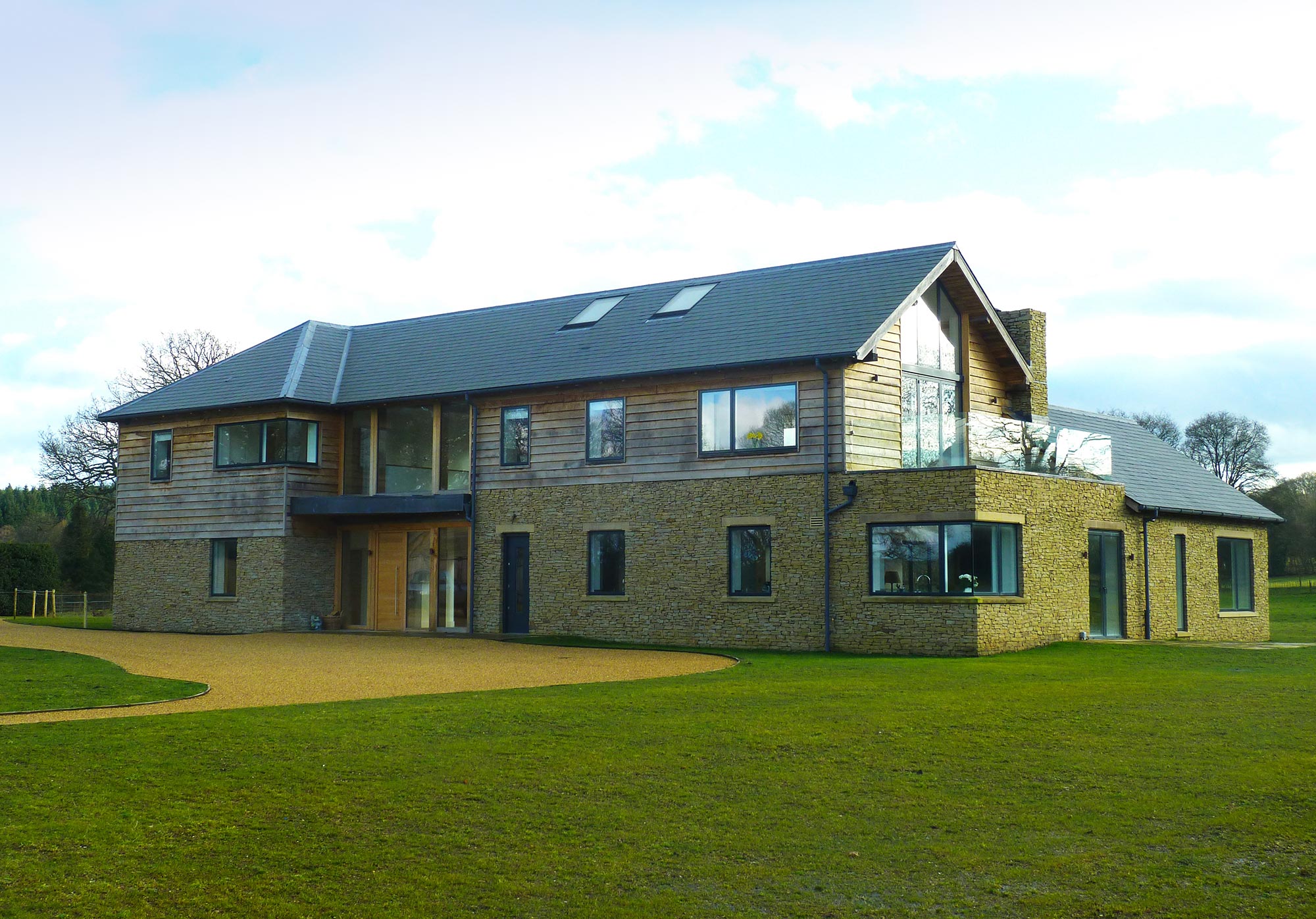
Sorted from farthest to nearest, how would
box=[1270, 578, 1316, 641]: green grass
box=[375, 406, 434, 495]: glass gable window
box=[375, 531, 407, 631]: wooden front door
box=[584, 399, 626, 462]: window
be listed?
1. box=[1270, 578, 1316, 641]: green grass
2. box=[375, 531, 407, 631]: wooden front door
3. box=[375, 406, 434, 495]: glass gable window
4. box=[584, 399, 626, 462]: window

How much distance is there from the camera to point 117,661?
19500mm

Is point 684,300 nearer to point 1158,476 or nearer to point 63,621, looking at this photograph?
point 1158,476

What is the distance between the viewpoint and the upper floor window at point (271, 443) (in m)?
29.2

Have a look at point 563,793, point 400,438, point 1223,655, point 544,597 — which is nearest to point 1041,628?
point 1223,655

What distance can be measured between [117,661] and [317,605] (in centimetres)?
969

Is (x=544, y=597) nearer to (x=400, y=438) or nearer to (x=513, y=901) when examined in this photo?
(x=400, y=438)

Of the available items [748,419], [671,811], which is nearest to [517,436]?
[748,419]

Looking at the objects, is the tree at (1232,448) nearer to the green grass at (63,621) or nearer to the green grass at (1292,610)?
the green grass at (1292,610)

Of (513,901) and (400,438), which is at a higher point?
(400,438)

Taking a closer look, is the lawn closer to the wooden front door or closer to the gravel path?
the gravel path

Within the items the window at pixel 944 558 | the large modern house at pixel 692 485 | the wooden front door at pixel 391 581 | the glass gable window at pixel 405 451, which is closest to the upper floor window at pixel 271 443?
the large modern house at pixel 692 485

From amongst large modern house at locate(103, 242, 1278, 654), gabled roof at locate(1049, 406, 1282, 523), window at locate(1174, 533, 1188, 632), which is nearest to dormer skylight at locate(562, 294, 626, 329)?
large modern house at locate(103, 242, 1278, 654)

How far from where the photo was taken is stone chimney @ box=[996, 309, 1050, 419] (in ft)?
91.2

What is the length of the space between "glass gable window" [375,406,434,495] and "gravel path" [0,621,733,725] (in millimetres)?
3469
